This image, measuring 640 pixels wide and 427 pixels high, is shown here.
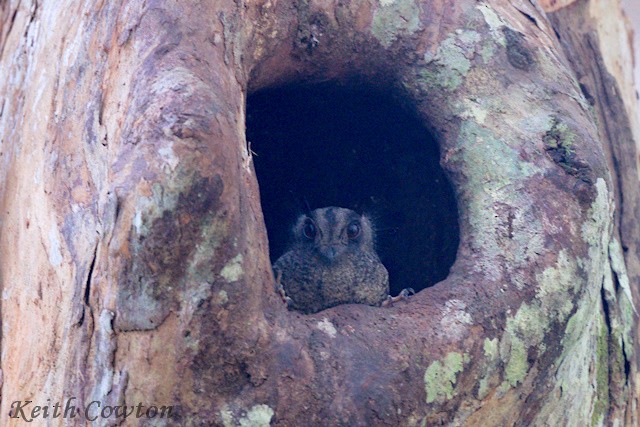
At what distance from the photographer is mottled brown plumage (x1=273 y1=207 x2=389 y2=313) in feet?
13.1

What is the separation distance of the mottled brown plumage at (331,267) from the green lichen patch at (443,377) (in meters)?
1.38

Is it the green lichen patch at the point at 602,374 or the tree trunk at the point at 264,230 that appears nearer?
the tree trunk at the point at 264,230

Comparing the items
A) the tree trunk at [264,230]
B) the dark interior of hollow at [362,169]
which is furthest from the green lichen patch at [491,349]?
the dark interior of hollow at [362,169]

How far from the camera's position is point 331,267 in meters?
4.02

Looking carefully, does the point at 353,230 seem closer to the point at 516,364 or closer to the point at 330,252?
the point at 330,252

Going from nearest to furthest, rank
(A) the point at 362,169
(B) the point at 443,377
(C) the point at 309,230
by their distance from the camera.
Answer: (B) the point at 443,377, (C) the point at 309,230, (A) the point at 362,169

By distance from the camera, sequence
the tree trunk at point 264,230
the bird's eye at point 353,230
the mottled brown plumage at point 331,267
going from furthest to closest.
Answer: the bird's eye at point 353,230, the mottled brown plumage at point 331,267, the tree trunk at point 264,230

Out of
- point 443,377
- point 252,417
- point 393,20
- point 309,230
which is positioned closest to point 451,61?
point 393,20

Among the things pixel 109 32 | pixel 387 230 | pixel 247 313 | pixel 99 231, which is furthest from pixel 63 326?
pixel 387 230

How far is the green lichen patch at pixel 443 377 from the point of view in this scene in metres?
2.55

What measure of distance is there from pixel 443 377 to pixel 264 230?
0.80 m

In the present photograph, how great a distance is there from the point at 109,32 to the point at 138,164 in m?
0.81

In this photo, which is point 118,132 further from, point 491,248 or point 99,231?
point 491,248

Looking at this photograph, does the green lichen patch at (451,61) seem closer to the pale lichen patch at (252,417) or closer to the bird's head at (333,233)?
the bird's head at (333,233)
